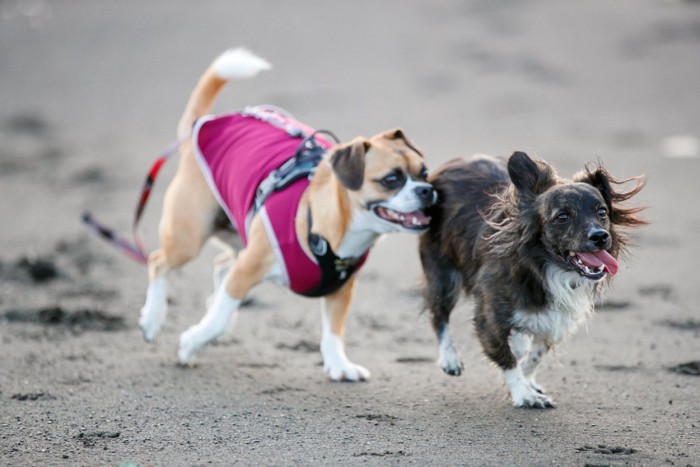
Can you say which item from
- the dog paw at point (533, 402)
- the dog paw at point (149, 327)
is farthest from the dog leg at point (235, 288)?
the dog paw at point (533, 402)

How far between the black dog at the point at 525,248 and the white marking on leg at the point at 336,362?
49 centimetres

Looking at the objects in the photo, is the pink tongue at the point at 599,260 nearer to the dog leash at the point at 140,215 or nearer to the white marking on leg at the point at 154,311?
the white marking on leg at the point at 154,311

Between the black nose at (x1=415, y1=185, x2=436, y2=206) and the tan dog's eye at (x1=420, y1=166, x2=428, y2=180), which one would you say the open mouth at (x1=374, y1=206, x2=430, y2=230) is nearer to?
the black nose at (x1=415, y1=185, x2=436, y2=206)

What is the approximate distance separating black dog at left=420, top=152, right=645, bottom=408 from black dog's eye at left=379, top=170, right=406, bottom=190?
0.27 meters

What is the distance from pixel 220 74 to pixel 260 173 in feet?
2.93

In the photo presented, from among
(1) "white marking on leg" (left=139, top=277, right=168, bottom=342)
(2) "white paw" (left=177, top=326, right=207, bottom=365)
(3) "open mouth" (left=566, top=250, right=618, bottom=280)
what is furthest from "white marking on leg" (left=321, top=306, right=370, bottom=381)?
(3) "open mouth" (left=566, top=250, right=618, bottom=280)

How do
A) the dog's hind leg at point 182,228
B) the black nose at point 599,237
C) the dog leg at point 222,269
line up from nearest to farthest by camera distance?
the black nose at point 599,237
the dog's hind leg at point 182,228
the dog leg at point 222,269

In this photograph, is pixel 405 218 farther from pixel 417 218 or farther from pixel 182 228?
pixel 182 228

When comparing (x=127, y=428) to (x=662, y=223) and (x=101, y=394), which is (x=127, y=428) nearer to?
(x=101, y=394)

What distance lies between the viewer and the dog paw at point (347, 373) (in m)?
5.11

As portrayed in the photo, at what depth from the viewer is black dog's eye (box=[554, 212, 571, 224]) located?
407cm

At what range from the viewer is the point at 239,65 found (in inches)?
224

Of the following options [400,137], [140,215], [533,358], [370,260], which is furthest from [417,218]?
[370,260]

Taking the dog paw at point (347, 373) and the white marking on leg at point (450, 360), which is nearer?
the white marking on leg at point (450, 360)
